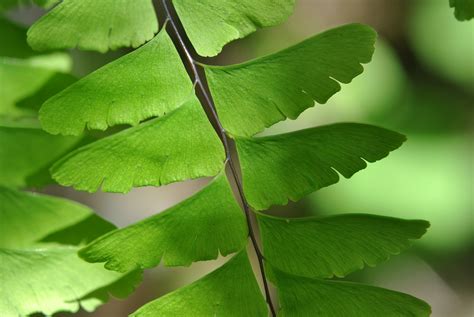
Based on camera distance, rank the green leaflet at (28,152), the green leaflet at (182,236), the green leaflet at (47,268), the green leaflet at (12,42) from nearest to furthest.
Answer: the green leaflet at (182,236), the green leaflet at (47,268), the green leaflet at (28,152), the green leaflet at (12,42)

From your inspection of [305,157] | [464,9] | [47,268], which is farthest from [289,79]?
[47,268]

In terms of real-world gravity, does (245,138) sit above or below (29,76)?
below

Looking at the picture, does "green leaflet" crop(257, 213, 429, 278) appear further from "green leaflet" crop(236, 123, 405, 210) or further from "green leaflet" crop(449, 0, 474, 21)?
"green leaflet" crop(449, 0, 474, 21)

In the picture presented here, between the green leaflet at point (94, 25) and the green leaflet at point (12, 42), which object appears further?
the green leaflet at point (12, 42)

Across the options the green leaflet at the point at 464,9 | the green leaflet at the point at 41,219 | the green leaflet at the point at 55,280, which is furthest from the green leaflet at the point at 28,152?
the green leaflet at the point at 464,9

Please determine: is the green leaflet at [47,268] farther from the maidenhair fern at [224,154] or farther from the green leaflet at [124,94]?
the green leaflet at [124,94]

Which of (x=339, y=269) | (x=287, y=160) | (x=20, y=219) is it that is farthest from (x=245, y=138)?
(x=20, y=219)

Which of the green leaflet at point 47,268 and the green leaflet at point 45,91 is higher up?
the green leaflet at point 45,91

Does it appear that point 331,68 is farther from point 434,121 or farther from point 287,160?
point 434,121
